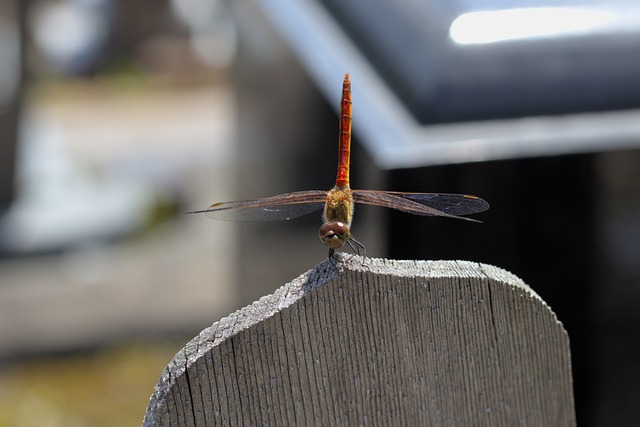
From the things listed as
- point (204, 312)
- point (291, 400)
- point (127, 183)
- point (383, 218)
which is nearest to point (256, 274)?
point (204, 312)

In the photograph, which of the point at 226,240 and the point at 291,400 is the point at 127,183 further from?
the point at 291,400

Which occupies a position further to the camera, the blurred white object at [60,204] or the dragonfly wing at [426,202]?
the blurred white object at [60,204]

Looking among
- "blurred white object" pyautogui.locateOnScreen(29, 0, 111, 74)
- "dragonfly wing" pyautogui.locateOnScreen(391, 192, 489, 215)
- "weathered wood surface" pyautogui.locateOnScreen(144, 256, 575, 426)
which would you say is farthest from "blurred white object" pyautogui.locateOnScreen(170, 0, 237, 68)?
"weathered wood surface" pyautogui.locateOnScreen(144, 256, 575, 426)

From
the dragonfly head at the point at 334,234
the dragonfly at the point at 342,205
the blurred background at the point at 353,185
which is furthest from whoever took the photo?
the blurred background at the point at 353,185

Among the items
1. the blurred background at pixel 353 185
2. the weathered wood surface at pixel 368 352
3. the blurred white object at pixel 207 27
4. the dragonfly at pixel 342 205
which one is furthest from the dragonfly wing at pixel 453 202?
the blurred white object at pixel 207 27

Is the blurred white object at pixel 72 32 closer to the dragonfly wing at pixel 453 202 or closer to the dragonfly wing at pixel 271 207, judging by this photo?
the dragonfly wing at pixel 271 207

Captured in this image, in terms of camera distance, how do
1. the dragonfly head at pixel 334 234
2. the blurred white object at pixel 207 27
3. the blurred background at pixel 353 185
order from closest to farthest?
Answer: the dragonfly head at pixel 334 234
the blurred background at pixel 353 185
the blurred white object at pixel 207 27

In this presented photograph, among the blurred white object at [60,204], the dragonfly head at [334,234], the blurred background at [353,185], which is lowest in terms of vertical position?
the dragonfly head at [334,234]
